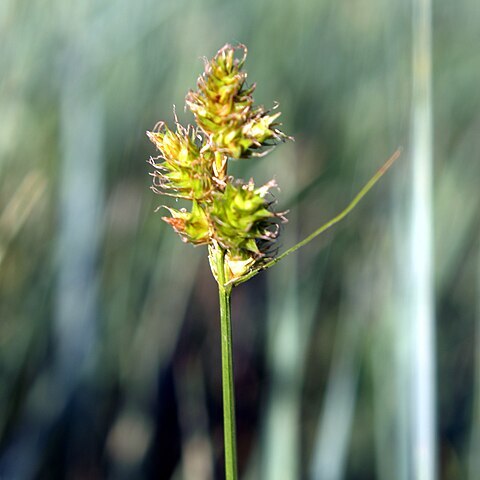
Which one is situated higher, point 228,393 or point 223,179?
point 223,179

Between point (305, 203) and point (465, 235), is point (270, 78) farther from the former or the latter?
point (465, 235)

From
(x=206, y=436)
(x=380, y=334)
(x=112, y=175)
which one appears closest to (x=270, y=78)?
(x=112, y=175)

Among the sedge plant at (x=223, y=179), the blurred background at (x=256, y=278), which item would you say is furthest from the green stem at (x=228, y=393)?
the blurred background at (x=256, y=278)

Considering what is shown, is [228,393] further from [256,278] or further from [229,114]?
[256,278]

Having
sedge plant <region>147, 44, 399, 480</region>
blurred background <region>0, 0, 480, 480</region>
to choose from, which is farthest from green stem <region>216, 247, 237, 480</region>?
blurred background <region>0, 0, 480, 480</region>

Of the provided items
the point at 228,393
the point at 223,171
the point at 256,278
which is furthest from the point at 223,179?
the point at 256,278

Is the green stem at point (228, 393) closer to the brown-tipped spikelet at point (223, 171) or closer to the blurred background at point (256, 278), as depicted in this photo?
the brown-tipped spikelet at point (223, 171)

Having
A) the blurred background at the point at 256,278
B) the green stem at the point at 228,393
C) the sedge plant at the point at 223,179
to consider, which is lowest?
the green stem at the point at 228,393
